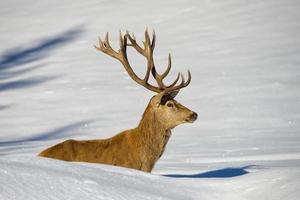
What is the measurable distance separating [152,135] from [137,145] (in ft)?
1.05

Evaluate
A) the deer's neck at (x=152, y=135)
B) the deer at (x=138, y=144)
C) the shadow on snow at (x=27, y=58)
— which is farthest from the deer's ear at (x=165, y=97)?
the shadow on snow at (x=27, y=58)

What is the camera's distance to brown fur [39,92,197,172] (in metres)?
9.33

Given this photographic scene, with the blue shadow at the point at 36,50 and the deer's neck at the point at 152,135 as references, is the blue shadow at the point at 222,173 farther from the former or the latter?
the blue shadow at the point at 36,50

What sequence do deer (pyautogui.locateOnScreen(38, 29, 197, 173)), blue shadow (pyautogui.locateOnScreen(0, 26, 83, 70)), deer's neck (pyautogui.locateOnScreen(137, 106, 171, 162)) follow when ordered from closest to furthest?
deer (pyautogui.locateOnScreen(38, 29, 197, 173)) < deer's neck (pyautogui.locateOnScreen(137, 106, 171, 162)) < blue shadow (pyautogui.locateOnScreen(0, 26, 83, 70))

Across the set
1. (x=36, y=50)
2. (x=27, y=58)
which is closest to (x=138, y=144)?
(x=27, y=58)

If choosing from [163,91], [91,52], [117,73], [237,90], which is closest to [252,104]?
[237,90]

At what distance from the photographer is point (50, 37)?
36094mm

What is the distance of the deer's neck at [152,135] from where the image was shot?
963 cm

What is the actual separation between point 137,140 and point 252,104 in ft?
38.7

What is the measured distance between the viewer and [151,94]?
24344 millimetres

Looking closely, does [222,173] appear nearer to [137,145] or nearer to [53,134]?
[137,145]

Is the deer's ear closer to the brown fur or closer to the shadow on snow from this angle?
the brown fur

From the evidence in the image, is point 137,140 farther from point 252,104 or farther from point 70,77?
point 70,77

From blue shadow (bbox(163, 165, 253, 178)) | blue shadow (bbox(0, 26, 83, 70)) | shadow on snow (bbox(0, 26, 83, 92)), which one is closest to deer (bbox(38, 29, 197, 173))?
blue shadow (bbox(163, 165, 253, 178))
